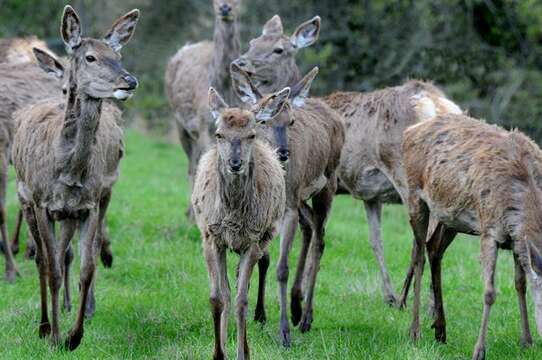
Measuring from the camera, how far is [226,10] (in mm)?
11898

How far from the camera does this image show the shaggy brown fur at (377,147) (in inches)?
413

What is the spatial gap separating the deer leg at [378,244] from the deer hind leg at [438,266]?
118cm

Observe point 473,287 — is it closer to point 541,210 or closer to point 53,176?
point 541,210

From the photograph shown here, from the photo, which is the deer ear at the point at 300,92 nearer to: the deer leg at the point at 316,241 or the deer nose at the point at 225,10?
the deer leg at the point at 316,241

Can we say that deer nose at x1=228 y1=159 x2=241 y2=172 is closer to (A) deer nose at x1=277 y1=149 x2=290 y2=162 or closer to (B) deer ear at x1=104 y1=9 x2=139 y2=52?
(A) deer nose at x1=277 y1=149 x2=290 y2=162

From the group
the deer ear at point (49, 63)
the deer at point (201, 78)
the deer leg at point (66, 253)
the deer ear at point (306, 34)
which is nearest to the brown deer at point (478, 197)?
the deer ear at point (306, 34)

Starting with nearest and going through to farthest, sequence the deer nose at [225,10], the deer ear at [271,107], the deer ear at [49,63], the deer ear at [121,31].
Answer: the deer ear at [271,107] < the deer ear at [121,31] < the deer ear at [49,63] < the deer nose at [225,10]

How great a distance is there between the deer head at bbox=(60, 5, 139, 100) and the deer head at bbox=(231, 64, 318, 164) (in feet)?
3.63

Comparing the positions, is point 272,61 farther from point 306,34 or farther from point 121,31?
point 121,31

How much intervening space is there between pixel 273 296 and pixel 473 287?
2096 millimetres

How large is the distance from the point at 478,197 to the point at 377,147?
293 centimetres

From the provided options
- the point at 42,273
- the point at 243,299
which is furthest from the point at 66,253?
the point at 243,299

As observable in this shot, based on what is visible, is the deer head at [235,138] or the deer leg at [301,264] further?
the deer leg at [301,264]

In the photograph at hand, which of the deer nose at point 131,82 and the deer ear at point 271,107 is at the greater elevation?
the deer nose at point 131,82
